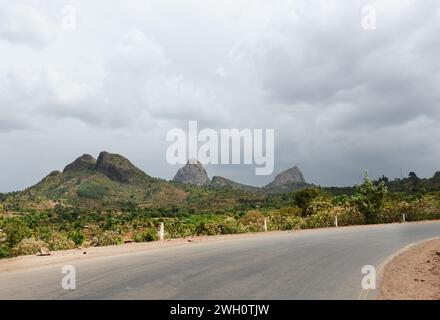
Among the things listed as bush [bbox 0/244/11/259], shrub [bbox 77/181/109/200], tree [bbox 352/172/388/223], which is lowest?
bush [bbox 0/244/11/259]

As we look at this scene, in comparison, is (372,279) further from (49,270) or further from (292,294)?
(49,270)

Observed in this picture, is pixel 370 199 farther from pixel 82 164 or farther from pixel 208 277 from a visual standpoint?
pixel 82 164

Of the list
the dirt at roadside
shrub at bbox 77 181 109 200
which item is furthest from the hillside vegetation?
the dirt at roadside

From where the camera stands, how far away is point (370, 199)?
44.8 m

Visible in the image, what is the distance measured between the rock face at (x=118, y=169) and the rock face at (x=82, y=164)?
4.68 metres

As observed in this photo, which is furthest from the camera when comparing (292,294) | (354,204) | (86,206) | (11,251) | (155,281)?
(86,206)

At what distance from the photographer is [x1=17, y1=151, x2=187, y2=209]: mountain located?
419ft

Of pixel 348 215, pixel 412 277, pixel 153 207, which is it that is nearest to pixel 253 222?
pixel 348 215

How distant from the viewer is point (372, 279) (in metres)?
10.5

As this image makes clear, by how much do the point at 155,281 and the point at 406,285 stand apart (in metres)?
5.72

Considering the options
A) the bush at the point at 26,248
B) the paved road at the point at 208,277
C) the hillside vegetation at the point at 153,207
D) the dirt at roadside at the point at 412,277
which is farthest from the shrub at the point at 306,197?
the paved road at the point at 208,277

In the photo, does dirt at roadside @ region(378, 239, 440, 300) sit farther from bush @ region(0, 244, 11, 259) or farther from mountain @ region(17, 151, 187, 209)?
mountain @ region(17, 151, 187, 209)

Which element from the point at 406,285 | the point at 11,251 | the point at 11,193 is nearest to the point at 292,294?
the point at 406,285

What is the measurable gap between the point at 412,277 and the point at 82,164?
184 metres
